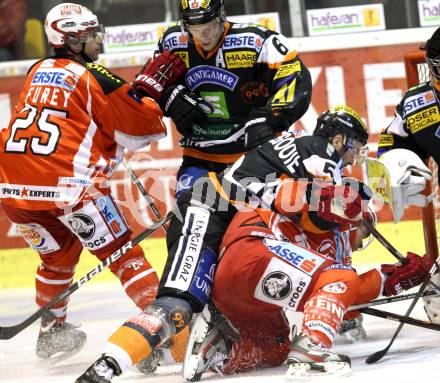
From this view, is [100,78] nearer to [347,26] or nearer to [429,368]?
[429,368]

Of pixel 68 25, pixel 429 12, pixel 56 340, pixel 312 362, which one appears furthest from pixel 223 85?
pixel 429 12

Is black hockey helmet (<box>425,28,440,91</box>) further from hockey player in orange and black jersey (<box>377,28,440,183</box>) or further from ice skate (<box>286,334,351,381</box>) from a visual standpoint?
ice skate (<box>286,334,351,381</box>)

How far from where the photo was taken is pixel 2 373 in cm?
424

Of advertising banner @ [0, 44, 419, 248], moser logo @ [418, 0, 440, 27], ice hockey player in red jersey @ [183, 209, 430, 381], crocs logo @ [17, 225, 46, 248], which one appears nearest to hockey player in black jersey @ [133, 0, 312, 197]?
crocs logo @ [17, 225, 46, 248]

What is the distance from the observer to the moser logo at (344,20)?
22.0 ft

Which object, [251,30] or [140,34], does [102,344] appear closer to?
[251,30]

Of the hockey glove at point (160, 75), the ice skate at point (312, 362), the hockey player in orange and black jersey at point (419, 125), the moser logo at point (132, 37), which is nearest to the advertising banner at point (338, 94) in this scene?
the moser logo at point (132, 37)

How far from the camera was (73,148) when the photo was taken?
4234 mm

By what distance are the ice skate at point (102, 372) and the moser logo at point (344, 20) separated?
380 centimetres

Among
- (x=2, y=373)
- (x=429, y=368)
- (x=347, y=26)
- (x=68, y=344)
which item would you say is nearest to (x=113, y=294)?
(x=68, y=344)

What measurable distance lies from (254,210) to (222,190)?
0.16 metres

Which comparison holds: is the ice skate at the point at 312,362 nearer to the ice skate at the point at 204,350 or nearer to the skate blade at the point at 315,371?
the skate blade at the point at 315,371

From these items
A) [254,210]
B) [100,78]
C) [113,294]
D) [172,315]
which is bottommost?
[113,294]

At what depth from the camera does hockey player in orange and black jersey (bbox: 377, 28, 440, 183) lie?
4.36 m
